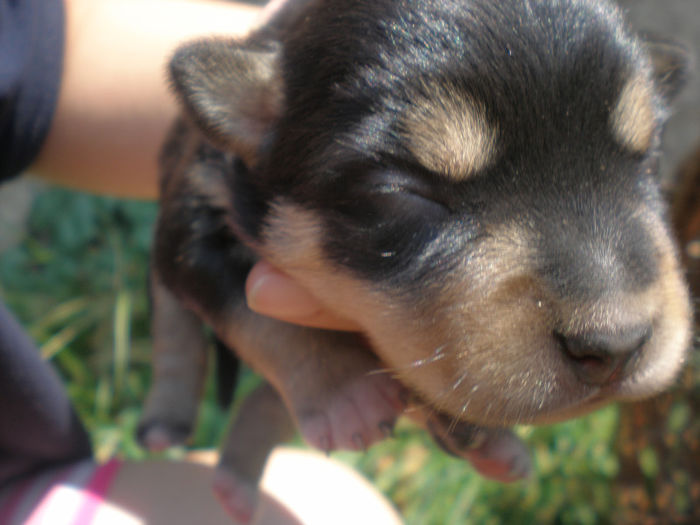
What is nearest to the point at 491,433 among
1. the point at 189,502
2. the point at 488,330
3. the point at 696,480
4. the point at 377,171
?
the point at 488,330

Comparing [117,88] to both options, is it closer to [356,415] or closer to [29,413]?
[29,413]

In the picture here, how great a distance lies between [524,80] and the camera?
1.39 m

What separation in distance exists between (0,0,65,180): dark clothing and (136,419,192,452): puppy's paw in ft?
3.80

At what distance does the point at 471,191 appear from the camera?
4.79ft

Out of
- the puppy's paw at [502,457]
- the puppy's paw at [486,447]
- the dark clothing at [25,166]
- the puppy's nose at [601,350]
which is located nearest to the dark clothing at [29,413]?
the dark clothing at [25,166]

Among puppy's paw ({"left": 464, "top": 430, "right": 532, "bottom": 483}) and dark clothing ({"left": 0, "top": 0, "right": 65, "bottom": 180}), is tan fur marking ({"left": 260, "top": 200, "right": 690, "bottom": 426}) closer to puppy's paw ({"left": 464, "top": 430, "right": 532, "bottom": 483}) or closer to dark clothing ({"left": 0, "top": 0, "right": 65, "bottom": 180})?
puppy's paw ({"left": 464, "top": 430, "right": 532, "bottom": 483})

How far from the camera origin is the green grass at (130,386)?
12.1 ft

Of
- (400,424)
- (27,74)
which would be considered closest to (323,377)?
(27,74)

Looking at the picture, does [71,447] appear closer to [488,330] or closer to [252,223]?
[252,223]


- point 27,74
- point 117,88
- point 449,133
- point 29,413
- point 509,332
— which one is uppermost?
point 449,133

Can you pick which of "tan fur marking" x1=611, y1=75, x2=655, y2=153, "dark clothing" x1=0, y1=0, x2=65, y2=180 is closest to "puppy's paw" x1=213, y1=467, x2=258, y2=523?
"dark clothing" x1=0, y1=0, x2=65, y2=180

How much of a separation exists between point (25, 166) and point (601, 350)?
2302 mm

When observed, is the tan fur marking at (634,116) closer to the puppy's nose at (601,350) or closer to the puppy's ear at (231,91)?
the puppy's nose at (601,350)

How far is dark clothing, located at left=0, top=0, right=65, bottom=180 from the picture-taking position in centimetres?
227
